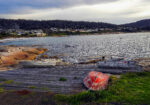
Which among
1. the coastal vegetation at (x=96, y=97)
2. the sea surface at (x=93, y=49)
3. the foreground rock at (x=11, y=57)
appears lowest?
the sea surface at (x=93, y=49)

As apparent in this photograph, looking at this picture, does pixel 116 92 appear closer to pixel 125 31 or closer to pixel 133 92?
pixel 133 92

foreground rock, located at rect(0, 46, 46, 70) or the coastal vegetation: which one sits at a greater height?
the coastal vegetation

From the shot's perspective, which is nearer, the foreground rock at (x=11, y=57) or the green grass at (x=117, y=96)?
the green grass at (x=117, y=96)

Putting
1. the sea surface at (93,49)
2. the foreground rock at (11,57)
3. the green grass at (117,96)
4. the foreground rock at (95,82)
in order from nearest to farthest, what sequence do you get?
the green grass at (117,96), the foreground rock at (95,82), the foreground rock at (11,57), the sea surface at (93,49)

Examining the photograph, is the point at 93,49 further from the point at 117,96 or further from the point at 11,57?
the point at 117,96

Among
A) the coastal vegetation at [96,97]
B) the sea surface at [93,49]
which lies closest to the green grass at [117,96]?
the coastal vegetation at [96,97]

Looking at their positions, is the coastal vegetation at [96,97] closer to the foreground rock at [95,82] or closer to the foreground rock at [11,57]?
the foreground rock at [95,82]

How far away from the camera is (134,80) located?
11023mm

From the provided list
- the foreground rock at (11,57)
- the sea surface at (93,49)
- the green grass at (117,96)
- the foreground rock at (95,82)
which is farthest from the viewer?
the sea surface at (93,49)

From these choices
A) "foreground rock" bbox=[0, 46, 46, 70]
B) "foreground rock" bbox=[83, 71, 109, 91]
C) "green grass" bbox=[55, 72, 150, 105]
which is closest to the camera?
"green grass" bbox=[55, 72, 150, 105]

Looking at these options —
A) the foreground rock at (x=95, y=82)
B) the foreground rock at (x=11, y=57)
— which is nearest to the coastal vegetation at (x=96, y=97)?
the foreground rock at (x=95, y=82)

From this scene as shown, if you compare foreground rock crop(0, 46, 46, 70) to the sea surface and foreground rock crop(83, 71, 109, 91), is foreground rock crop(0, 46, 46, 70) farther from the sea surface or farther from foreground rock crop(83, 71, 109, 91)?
foreground rock crop(83, 71, 109, 91)

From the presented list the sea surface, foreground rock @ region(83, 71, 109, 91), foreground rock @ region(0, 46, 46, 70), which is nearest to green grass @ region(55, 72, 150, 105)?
foreground rock @ region(83, 71, 109, 91)

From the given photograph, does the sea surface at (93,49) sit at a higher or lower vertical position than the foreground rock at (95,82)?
lower
